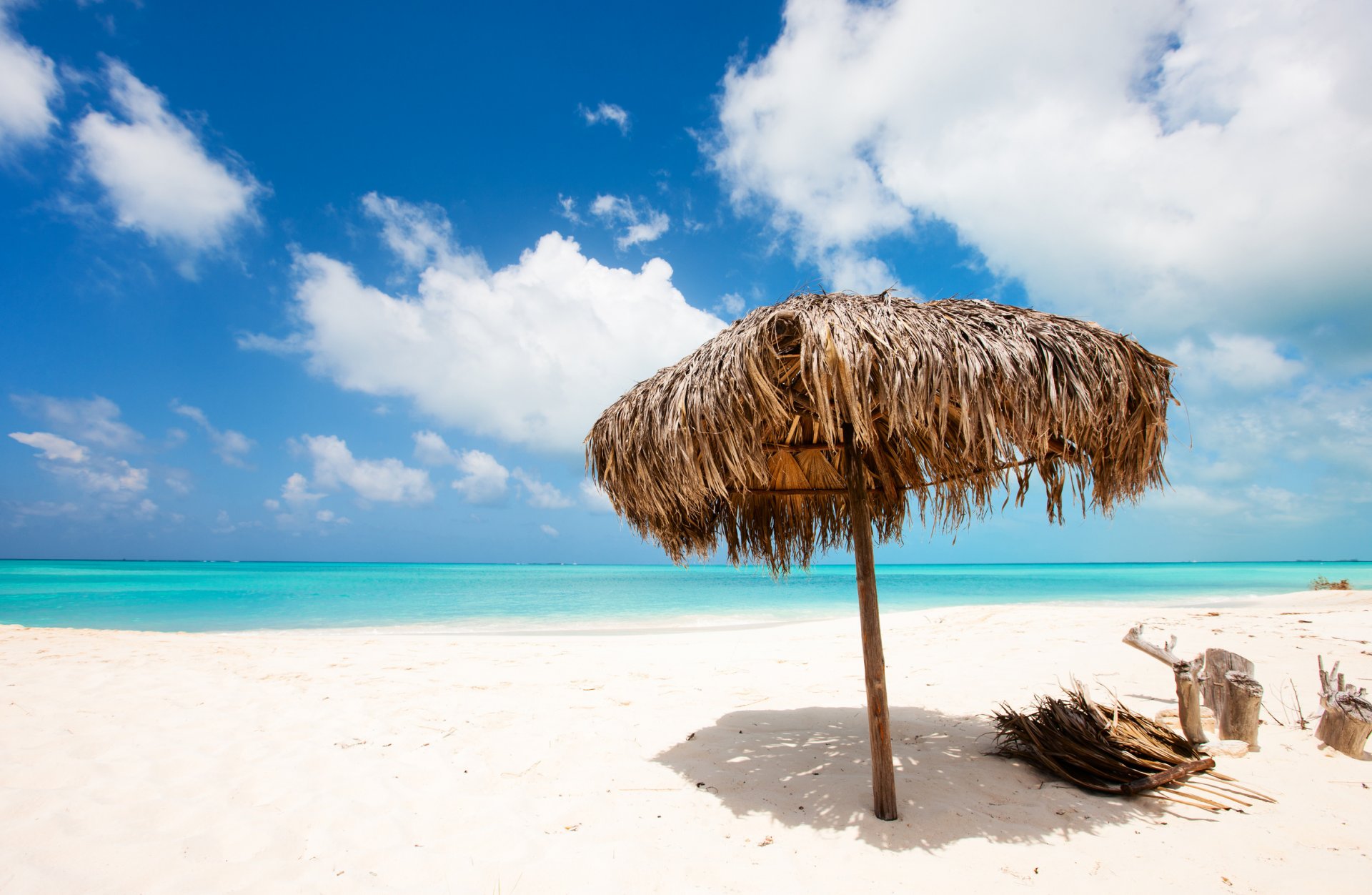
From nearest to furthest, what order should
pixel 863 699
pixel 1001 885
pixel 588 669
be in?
pixel 1001 885 < pixel 863 699 < pixel 588 669

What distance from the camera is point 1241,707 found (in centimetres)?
337

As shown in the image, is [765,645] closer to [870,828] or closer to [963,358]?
[870,828]

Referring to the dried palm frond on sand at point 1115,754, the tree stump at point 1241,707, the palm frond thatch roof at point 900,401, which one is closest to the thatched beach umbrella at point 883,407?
the palm frond thatch roof at point 900,401

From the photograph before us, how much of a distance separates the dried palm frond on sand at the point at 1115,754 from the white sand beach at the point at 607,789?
0.10 metres

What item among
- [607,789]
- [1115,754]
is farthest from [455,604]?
[1115,754]

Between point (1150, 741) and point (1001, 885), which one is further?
point (1150, 741)

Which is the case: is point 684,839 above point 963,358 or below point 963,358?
below

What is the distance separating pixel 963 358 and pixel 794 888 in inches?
85.7

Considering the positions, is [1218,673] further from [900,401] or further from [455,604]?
[455,604]

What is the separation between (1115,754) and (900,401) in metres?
2.28

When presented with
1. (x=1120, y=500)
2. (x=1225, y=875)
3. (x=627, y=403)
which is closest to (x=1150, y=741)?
(x=1225, y=875)

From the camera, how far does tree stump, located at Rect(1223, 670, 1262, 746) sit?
131 inches

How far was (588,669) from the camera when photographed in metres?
6.16

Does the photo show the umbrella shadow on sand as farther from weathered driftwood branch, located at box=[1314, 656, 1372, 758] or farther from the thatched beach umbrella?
weathered driftwood branch, located at box=[1314, 656, 1372, 758]
